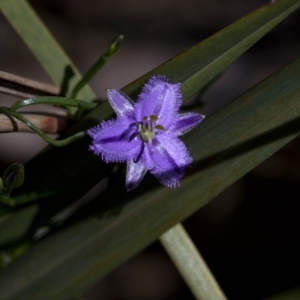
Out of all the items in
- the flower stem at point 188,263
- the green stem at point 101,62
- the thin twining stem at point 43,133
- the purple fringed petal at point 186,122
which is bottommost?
the flower stem at point 188,263

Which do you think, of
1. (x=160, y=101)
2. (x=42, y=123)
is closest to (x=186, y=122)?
(x=160, y=101)

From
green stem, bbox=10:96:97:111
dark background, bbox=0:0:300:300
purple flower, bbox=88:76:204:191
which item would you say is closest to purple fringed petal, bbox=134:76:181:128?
purple flower, bbox=88:76:204:191

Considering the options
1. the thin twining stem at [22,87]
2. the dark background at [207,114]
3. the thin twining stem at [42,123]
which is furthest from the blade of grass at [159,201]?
the dark background at [207,114]

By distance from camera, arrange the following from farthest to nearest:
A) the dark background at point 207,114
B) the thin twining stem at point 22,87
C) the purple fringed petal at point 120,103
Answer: the dark background at point 207,114 → the thin twining stem at point 22,87 → the purple fringed petal at point 120,103

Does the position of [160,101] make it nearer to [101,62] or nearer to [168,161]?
[168,161]

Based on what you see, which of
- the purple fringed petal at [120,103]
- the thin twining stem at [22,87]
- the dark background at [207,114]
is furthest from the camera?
the dark background at [207,114]

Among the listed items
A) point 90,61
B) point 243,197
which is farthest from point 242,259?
point 90,61

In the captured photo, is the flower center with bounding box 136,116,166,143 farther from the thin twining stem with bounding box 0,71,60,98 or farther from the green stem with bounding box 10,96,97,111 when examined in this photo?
the thin twining stem with bounding box 0,71,60,98

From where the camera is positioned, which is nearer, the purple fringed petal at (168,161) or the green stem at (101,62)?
the purple fringed petal at (168,161)

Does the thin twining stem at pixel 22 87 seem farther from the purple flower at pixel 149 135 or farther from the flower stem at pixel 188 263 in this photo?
the flower stem at pixel 188 263
